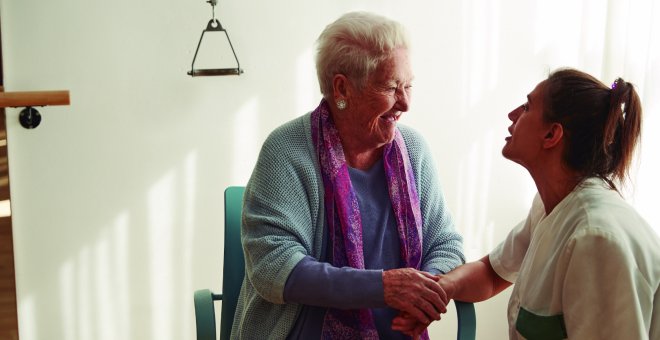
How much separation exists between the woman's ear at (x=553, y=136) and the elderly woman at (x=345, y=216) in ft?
1.25

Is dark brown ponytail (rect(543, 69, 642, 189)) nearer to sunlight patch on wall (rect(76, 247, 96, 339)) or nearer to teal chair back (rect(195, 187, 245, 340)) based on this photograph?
teal chair back (rect(195, 187, 245, 340))

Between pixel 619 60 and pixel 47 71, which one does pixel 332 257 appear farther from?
pixel 619 60

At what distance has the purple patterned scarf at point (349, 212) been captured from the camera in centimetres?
169

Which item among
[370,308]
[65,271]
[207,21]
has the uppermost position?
[207,21]

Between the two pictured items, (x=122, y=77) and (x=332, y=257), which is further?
(x=122, y=77)

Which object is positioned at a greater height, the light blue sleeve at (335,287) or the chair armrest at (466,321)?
the light blue sleeve at (335,287)

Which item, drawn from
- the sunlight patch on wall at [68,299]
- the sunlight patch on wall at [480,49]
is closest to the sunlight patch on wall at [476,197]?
the sunlight patch on wall at [480,49]

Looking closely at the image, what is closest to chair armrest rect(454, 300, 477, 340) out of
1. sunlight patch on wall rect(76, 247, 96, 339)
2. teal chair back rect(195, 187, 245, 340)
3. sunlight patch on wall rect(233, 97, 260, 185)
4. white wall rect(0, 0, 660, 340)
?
teal chair back rect(195, 187, 245, 340)

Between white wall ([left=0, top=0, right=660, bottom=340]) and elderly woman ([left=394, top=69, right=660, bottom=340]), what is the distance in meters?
1.04

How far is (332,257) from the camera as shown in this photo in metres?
1.72

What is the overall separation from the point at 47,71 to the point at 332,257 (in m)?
1.32

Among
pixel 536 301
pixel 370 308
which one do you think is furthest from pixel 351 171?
pixel 536 301

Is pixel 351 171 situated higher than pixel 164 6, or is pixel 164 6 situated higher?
pixel 164 6

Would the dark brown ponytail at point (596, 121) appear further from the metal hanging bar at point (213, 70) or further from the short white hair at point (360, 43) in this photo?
the metal hanging bar at point (213, 70)
